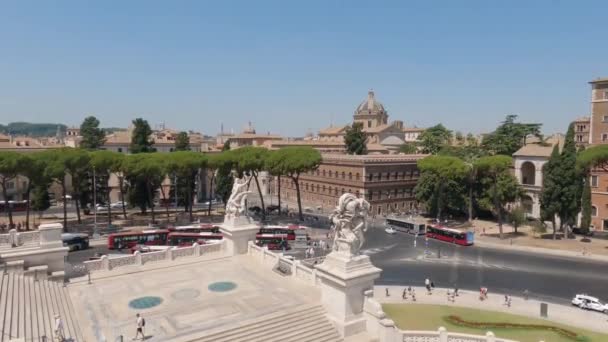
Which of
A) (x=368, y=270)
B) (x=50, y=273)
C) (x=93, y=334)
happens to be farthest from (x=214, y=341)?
(x=50, y=273)

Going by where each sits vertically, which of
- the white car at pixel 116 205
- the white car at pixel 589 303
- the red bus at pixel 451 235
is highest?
the white car at pixel 116 205

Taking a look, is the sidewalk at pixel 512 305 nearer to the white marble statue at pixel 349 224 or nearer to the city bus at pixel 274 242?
the white marble statue at pixel 349 224

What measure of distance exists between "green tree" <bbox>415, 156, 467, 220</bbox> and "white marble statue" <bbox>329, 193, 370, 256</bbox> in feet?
133

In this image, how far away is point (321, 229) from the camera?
51.7 meters

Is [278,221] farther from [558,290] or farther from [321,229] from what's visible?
[558,290]

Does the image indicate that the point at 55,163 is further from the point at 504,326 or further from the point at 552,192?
the point at 552,192

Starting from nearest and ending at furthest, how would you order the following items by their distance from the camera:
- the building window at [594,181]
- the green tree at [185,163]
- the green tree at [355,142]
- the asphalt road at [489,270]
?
the asphalt road at [489,270]
the green tree at [185,163]
the building window at [594,181]
the green tree at [355,142]

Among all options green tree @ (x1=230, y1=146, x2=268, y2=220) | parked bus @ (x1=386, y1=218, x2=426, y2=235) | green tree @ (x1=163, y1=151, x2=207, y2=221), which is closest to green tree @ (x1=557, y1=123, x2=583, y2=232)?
parked bus @ (x1=386, y1=218, x2=426, y2=235)

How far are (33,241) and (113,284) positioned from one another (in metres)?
5.05

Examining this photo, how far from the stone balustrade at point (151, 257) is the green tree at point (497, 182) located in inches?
1495

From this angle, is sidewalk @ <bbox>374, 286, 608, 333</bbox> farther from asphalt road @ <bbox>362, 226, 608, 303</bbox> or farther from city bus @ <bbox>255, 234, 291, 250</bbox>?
city bus @ <bbox>255, 234, 291, 250</bbox>

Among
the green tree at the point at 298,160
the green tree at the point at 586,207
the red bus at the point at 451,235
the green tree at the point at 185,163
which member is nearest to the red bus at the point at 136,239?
the green tree at the point at 185,163

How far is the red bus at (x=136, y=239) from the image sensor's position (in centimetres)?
3950

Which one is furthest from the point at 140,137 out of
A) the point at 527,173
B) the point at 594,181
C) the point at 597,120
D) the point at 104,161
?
the point at 597,120
